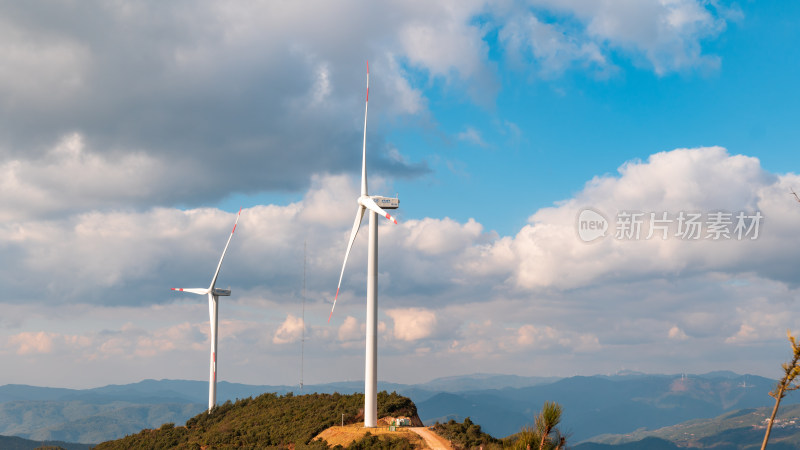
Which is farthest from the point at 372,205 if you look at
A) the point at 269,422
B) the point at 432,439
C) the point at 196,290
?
the point at 196,290

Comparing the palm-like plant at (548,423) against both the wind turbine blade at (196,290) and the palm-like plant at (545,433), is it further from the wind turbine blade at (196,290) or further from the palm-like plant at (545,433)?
the wind turbine blade at (196,290)

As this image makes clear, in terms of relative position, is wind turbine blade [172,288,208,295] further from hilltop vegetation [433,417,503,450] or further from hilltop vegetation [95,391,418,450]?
hilltop vegetation [433,417,503,450]

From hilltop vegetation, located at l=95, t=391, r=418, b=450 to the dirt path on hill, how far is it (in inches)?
166

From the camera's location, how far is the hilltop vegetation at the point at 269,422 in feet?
327

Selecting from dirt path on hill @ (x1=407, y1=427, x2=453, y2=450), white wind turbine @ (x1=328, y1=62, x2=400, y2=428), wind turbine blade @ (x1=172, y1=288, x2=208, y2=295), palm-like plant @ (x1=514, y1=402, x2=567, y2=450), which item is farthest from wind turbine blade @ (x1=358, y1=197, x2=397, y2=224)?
wind turbine blade @ (x1=172, y1=288, x2=208, y2=295)

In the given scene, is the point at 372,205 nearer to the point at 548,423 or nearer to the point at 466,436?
the point at 466,436

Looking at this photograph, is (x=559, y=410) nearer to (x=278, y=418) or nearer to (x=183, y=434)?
(x=278, y=418)

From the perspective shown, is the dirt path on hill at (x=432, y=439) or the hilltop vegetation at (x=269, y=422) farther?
the hilltop vegetation at (x=269, y=422)

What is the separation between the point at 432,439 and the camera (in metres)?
79.9

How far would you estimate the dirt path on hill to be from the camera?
75519 mm

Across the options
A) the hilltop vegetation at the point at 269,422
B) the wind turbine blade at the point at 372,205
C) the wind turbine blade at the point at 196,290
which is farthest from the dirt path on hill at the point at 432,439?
the wind turbine blade at the point at 196,290

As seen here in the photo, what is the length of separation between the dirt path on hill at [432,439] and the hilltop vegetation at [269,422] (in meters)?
4.22

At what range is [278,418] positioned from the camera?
116375 millimetres

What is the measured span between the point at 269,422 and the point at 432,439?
4570 centimetres
